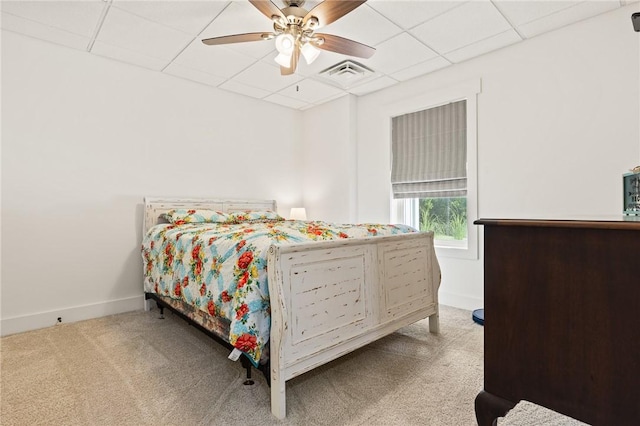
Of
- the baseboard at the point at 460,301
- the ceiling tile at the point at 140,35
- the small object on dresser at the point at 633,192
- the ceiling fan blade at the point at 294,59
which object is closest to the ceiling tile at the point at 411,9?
the ceiling fan blade at the point at 294,59

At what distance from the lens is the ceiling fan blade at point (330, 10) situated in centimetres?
206

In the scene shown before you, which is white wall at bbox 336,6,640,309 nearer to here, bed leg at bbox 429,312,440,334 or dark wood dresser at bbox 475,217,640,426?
bed leg at bbox 429,312,440,334

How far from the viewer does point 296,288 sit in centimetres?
181

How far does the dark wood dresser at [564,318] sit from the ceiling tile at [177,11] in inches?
99.5

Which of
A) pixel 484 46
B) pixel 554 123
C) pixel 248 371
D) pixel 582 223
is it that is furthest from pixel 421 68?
pixel 248 371

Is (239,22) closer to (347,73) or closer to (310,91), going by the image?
(347,73)

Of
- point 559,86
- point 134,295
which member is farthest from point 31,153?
point 559,86

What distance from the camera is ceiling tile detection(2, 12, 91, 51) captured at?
2.74 meters

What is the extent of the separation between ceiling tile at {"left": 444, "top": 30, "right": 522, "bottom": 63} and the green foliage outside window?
143 cm

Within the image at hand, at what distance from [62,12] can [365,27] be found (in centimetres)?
237

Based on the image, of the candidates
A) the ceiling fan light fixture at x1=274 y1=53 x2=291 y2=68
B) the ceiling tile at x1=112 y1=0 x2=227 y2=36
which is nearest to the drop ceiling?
the ceiling tile at x1=112 y1=0 x2=227 y2=36

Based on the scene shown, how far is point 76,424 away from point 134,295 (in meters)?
2.06

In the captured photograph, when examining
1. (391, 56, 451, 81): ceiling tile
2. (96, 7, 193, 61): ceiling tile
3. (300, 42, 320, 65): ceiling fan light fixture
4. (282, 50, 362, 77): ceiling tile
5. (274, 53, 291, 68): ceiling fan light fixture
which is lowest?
(274, 53, 291, 68): ceiling fan light fixture

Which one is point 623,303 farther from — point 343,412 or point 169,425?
point 169,425
